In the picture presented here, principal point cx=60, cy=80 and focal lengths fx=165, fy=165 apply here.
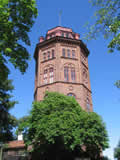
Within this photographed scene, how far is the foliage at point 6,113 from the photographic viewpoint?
85.6 ft

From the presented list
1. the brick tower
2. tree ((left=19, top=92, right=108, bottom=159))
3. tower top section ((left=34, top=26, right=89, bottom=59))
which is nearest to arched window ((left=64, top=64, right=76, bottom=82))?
the brick tower

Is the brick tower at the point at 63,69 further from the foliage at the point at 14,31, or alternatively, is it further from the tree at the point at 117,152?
the tree at the point at 117,152

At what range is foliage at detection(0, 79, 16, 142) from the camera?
2608 centimetres

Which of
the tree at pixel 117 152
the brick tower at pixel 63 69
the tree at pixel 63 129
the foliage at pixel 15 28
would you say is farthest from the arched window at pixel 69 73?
the tree at pixel 117 152

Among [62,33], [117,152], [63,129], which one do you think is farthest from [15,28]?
[117,152]

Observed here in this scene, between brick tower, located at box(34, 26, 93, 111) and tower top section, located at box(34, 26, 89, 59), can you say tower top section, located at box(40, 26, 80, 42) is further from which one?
brick tower, located at box(34, 26, 93, 111)

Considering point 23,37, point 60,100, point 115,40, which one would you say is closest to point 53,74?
point 60,100

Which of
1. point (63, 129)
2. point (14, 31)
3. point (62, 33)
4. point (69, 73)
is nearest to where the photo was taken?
point (14, 31)

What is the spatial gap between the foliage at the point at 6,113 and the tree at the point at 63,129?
7507 millimetres

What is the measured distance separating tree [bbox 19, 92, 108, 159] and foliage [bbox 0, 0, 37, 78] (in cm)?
858

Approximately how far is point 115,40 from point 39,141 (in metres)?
16.4

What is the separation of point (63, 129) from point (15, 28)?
439 inches

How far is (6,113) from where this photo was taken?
87.5 ft

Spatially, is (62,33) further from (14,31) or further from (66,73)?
(14,31)
